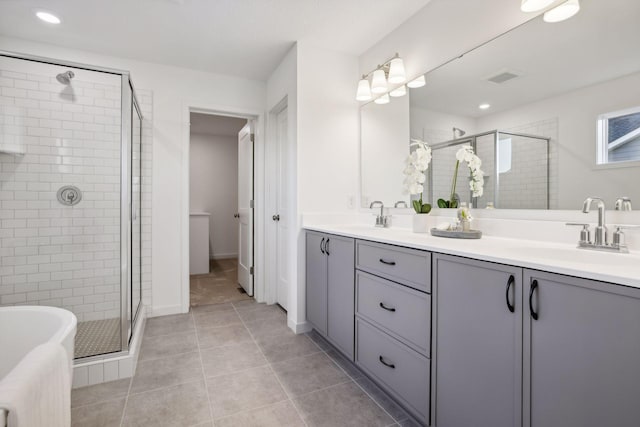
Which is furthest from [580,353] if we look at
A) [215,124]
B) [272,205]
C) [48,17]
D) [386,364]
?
[215,124]

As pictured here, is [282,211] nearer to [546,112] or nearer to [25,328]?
[25,328]

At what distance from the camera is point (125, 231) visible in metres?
2.13

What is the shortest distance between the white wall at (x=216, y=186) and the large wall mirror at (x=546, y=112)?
4.57m

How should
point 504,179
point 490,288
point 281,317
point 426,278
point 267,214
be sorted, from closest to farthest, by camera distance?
point 490,288 → point 426,278 → point 504,179 → point 281,317 → point 267,214

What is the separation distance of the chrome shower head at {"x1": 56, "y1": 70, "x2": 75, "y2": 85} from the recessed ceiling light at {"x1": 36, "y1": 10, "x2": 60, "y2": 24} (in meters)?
0.45

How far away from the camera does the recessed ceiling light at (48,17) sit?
7.30 feet

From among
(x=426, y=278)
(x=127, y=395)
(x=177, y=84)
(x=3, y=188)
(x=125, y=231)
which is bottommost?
(x=127, y=395)

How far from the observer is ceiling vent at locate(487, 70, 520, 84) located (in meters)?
1.67

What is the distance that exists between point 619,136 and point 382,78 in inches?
60.9

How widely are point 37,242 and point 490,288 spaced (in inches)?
118

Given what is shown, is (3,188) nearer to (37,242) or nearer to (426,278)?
(37,242)

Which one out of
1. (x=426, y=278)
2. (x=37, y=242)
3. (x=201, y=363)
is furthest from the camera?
(x=37, y=242)

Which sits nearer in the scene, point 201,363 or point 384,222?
point 201,363

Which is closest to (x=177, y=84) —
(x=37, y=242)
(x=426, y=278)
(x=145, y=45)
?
(x=145, y=45)
